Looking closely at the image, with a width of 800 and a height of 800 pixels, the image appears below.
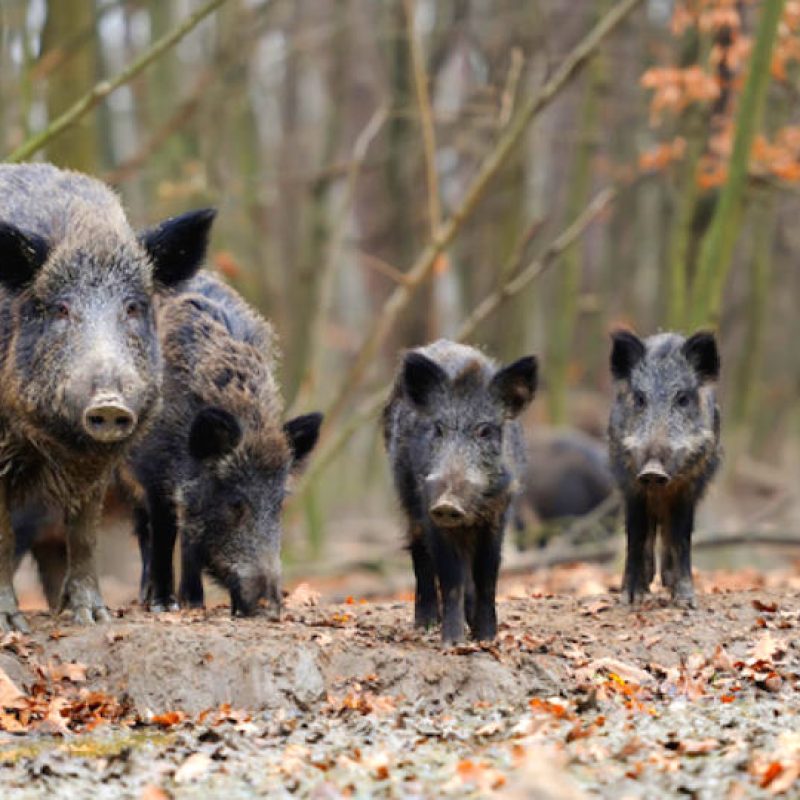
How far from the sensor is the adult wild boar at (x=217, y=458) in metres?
9.17

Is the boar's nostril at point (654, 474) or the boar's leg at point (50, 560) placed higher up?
the boar's nostril at point (654, 474)

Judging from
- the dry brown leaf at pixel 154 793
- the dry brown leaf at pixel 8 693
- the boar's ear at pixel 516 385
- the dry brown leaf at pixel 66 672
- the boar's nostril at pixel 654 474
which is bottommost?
the dry brown leaf at pixel 154 793

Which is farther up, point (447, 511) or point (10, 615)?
point (447, 511)

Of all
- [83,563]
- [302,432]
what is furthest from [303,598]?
[83,563]

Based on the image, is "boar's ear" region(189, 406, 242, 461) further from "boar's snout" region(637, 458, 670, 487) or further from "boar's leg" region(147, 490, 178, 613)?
"boar's snout" region(637, 458, 670, 487)

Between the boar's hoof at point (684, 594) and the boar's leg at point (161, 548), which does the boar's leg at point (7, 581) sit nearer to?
the boar's leg at point (161, 548)

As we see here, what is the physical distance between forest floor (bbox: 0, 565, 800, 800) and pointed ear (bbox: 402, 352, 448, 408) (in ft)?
4.24

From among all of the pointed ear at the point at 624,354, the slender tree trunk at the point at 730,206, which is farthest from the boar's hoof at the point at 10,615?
the slender tree trunk at the point at 730,206

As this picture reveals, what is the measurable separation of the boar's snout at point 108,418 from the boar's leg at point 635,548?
11.6 ft

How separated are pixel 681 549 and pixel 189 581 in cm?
297

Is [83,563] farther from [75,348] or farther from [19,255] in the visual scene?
[19,255]

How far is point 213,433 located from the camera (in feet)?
30.3

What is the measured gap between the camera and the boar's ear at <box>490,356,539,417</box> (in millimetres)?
8469

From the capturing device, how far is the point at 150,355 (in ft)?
27.0
